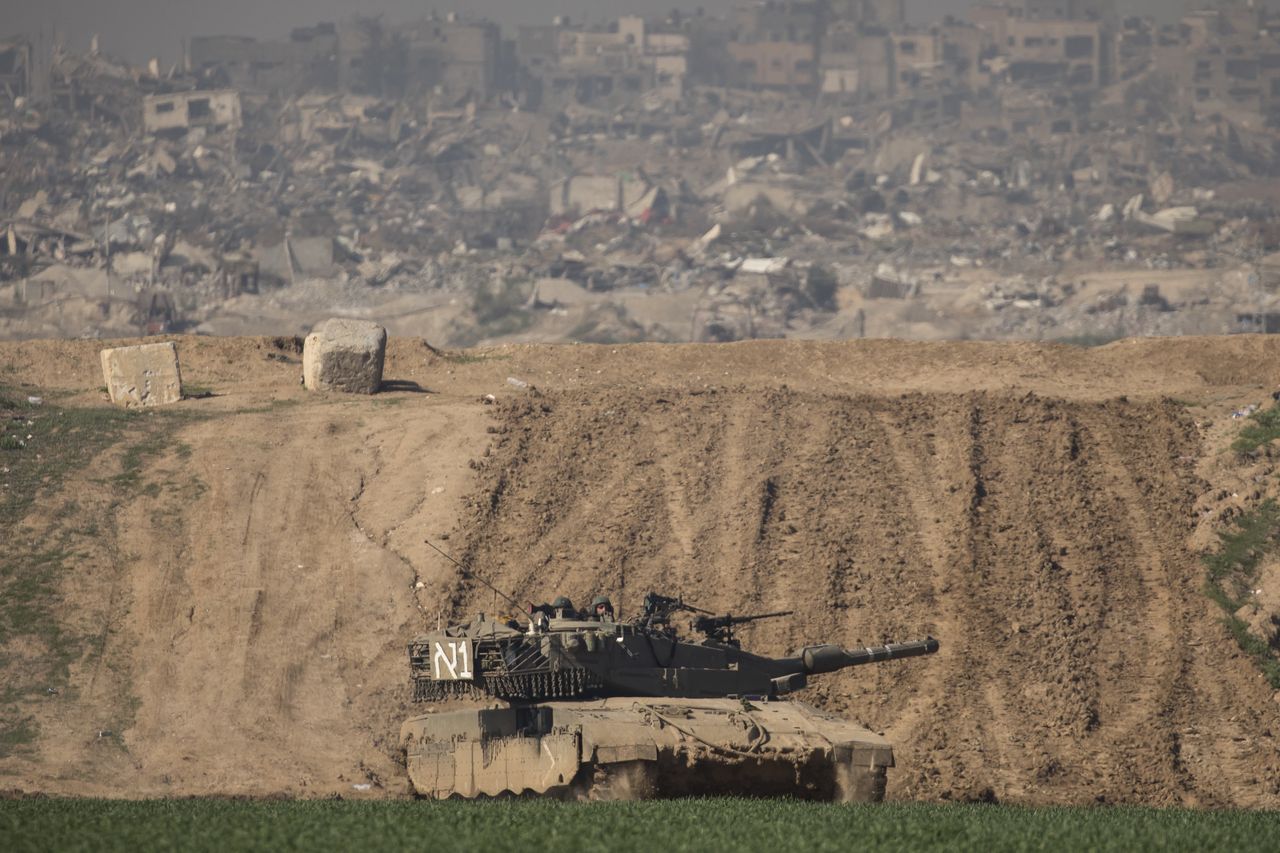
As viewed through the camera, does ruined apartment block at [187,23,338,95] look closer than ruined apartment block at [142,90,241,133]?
No

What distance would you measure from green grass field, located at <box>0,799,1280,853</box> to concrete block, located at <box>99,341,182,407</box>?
51.9 ft

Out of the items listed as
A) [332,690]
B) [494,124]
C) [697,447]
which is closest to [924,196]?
[494,124]

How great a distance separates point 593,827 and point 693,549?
1258cm

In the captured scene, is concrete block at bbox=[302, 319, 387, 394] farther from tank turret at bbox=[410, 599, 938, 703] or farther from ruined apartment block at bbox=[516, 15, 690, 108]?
ruined apartment block at bbox=[516, 15, 690, 108]

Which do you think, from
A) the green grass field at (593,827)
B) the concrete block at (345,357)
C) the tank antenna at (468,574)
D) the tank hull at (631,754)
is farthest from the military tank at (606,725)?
the concrete block at (345,357)

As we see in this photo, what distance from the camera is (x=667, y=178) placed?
139000mm

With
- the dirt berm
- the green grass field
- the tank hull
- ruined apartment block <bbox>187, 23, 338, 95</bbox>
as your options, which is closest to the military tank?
the tank hull

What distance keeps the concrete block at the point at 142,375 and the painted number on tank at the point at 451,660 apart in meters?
14.8

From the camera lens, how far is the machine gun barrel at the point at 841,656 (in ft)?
72.6

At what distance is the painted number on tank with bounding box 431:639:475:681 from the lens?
781 inches

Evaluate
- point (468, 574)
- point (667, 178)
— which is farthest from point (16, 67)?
point (468, 574)

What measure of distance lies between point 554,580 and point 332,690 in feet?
12.9

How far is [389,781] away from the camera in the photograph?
22406mm

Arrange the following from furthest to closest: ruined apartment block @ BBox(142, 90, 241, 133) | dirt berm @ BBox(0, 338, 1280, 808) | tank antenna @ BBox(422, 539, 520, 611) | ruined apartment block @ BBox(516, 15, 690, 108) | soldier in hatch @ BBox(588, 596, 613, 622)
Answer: ruined apartment block @ BBox(516, 15, 690, 108), ruined apartment block @ BBox(142, 90, 241, 133), tank antenna @ BBox(422, 539, 520, 611), dirt berm @ BBox(0, 338, 1280, 808), soldier in hatch @ BBox(588, 596, 613, 622)
